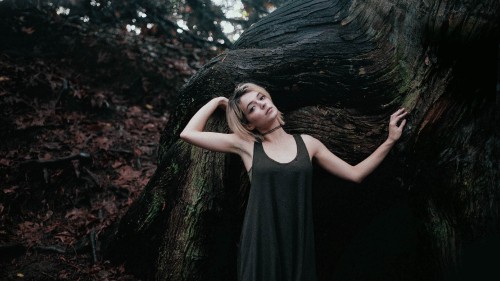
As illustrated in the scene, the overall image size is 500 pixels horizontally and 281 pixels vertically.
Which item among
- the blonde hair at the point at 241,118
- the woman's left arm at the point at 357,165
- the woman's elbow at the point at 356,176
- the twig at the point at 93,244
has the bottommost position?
the twig at the point at 93,244

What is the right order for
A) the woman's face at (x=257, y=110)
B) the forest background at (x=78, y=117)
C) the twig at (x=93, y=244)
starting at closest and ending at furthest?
the woman's face at (x=257, y=110), the twig at (x=93, y=244), the forest background at (x=78, y=117)

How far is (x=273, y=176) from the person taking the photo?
2.95 meters

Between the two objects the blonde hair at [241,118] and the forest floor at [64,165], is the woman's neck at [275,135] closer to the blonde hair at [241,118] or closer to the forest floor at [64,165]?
the blonde hair at [241,118]

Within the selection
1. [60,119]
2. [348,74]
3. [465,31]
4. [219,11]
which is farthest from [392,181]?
[219,11]

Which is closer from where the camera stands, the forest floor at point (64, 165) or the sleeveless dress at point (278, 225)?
the sleeveless dress at point (278, 225)

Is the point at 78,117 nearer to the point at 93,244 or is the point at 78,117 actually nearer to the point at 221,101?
the point at 93,244

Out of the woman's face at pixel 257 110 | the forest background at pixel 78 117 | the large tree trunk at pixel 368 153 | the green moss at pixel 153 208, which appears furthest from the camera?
the forest background at pixel 78 117

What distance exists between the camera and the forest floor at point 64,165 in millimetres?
4441

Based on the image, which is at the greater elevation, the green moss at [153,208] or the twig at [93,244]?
the green moss at [153,208]

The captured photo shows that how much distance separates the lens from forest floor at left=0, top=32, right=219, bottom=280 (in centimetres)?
444

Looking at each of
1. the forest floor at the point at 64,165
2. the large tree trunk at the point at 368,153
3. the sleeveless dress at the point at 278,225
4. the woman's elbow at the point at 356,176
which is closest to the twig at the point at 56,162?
the forest floor at the point at 64,165

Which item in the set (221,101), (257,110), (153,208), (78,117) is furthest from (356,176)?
(78,117)

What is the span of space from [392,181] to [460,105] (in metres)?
0.90

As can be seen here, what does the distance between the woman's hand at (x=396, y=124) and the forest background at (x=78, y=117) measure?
3100 millimetres
